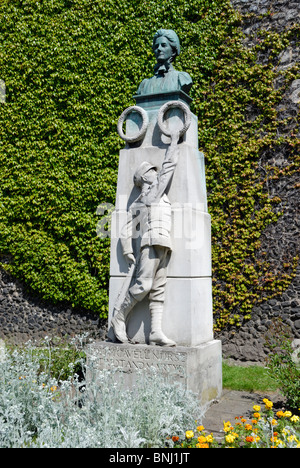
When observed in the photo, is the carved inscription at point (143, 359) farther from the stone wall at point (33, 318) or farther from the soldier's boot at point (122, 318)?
the stone wall at point (33, 318)

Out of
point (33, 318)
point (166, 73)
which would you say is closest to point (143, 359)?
point (166, 73)

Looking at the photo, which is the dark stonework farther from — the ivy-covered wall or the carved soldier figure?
the carved soldier figure

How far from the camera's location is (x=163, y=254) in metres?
4.12

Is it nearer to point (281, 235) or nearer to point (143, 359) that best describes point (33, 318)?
point (143, 359)

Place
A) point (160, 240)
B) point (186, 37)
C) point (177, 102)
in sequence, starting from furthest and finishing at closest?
point (186, 37), point (177, 102), point (160, 240)

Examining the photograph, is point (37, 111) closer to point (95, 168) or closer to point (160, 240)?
point (95, 168)

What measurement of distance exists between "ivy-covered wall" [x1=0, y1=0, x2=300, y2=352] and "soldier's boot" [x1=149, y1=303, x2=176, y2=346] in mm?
3267

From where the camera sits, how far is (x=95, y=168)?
305 inches

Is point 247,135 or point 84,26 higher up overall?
point 84,26

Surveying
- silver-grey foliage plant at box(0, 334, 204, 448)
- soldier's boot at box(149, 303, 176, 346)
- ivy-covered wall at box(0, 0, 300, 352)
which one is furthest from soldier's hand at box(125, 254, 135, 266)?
ivy-covered wall at box(0, 0, 300, 352)

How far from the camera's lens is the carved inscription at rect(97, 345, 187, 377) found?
374cm

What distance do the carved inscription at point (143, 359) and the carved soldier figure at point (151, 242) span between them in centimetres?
14

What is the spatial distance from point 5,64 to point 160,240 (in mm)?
6506

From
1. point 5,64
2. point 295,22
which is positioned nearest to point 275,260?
point 295,22
